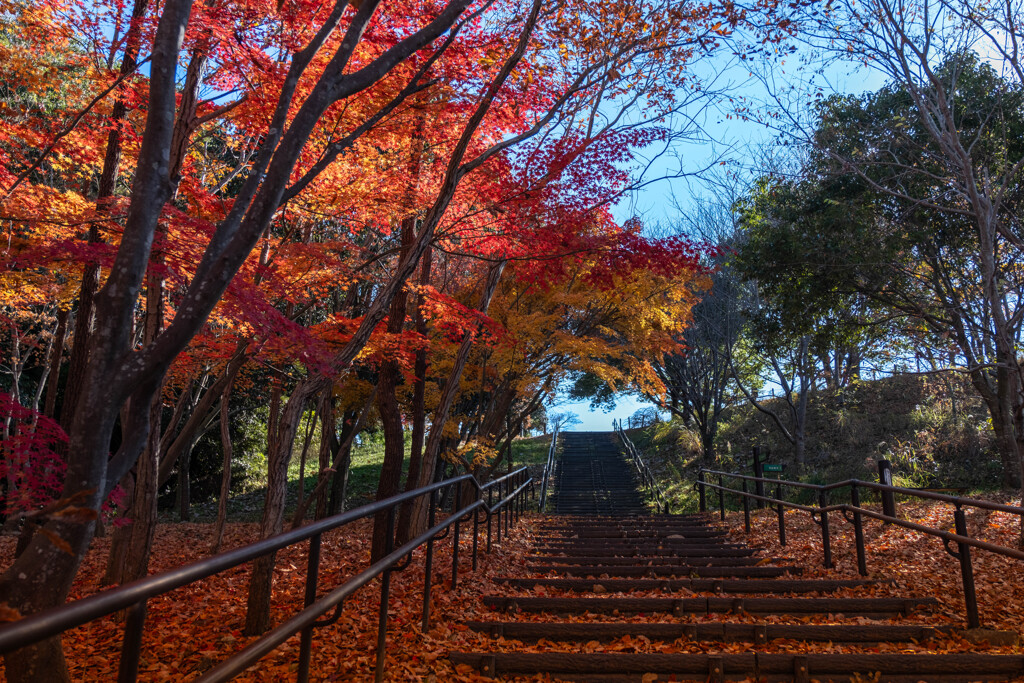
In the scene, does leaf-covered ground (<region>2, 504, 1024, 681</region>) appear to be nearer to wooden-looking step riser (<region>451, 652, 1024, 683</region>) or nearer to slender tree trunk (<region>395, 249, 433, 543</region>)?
wooden-looking step riser (<region>451, 652, 1024, 683</region>)

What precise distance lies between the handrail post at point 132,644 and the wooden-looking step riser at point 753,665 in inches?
84.5

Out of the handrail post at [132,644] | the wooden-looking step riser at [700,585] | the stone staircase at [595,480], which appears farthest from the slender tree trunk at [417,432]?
the stone staircase at [595,480]

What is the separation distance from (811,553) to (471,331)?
4.99 meters

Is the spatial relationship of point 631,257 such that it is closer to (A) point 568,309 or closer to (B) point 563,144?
(B) point 563,144

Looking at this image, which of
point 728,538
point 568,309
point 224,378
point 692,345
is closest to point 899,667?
point 728,538

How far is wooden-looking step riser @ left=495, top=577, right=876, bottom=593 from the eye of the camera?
532cm

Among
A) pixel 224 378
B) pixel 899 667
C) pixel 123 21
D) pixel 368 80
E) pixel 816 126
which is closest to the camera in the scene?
pixel 899 667

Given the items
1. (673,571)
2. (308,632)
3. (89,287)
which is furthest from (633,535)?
(89,287)

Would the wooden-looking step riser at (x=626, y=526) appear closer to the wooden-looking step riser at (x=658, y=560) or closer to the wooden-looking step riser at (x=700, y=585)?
the wooden-looking step riser at (x=658, y=560)

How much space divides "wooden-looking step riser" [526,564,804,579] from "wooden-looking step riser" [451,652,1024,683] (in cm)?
277

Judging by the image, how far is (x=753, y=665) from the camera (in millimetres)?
3291

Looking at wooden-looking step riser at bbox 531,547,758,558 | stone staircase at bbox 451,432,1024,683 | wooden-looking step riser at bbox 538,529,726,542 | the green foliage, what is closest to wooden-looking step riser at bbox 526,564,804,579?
stone staircase at bbox 451,432,1024,683

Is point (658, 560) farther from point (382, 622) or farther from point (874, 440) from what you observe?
point (874, 440)

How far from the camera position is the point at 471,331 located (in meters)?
8.70
